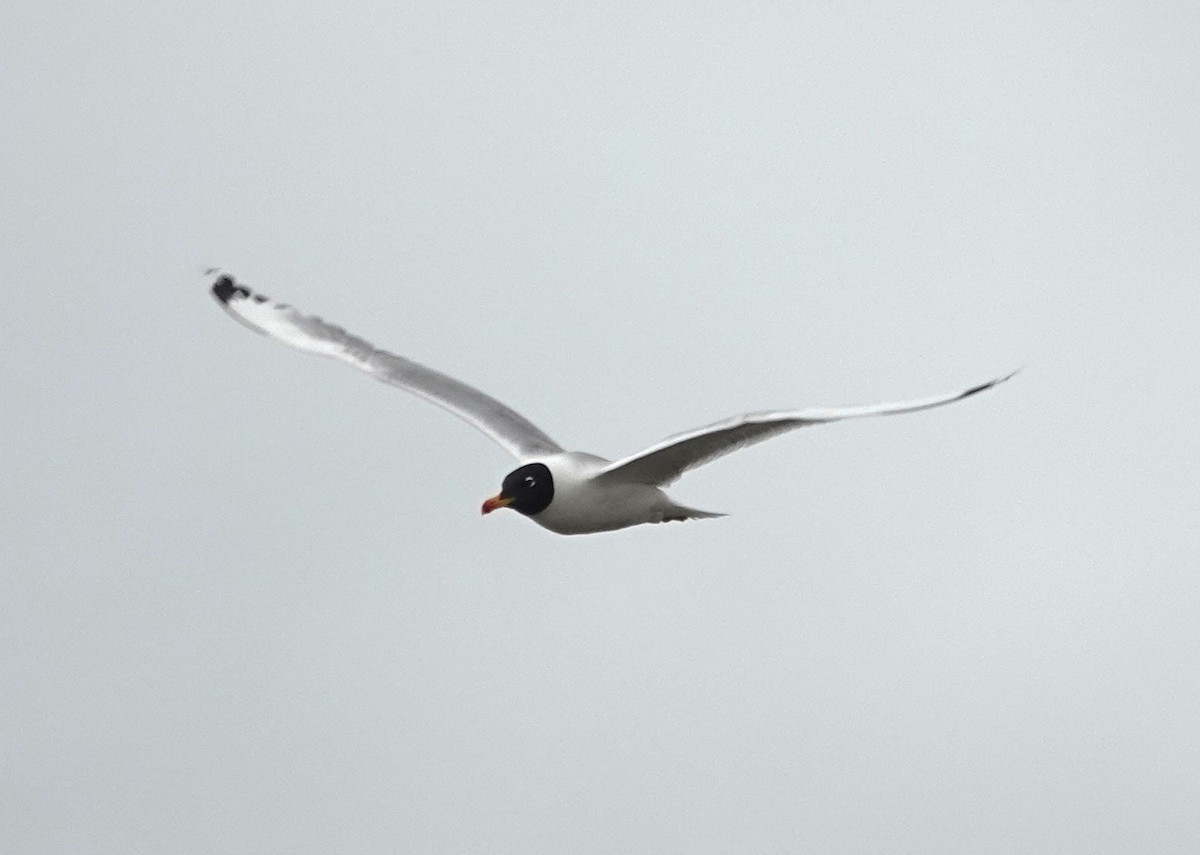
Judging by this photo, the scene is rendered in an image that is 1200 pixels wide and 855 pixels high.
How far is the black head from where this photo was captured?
54.6 feet

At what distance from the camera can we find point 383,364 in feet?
64.3

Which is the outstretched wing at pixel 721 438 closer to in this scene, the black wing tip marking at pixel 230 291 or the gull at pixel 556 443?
the gull at pixel 556 443

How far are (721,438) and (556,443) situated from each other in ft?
9.88

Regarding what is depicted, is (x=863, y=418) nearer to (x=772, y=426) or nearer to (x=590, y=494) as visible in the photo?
(x=772, y=426)

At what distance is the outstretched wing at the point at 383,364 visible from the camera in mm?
18578

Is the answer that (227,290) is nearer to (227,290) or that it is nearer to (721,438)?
(227,290)

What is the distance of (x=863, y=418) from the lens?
14.0 metres

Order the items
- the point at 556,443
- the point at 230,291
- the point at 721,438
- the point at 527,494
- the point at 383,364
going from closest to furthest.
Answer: the point at 721,438 → the point at 527,494 → the point at 556,443 → the point at 383,364 → the point at 230,291

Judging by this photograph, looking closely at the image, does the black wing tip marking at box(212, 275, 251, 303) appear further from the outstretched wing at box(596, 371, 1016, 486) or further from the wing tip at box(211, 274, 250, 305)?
the outstretched wing at box(596, 371, 1016, 486)

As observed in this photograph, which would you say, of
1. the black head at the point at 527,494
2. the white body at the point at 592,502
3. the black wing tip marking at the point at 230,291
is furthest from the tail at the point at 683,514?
the black wing tip marking at the point at 230,291

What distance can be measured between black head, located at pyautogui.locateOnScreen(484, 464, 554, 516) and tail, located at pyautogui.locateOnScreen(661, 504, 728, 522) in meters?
0.93

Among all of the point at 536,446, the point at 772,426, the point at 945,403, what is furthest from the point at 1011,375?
the point at 536,446

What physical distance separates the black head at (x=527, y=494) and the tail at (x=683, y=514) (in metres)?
0.93

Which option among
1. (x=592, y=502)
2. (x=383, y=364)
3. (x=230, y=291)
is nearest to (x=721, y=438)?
(x=592, y=502)
